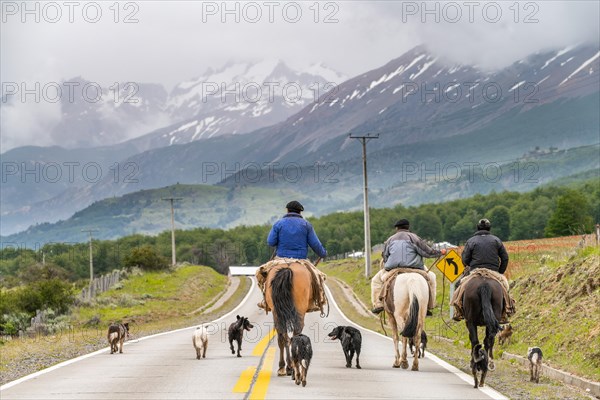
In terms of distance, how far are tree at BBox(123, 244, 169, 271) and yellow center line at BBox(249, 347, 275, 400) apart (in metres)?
66.6

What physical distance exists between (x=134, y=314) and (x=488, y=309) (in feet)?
117

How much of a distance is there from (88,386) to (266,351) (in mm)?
7644

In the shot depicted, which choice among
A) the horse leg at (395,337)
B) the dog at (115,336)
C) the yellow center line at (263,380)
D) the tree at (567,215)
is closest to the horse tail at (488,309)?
the horse leg at (395,337)

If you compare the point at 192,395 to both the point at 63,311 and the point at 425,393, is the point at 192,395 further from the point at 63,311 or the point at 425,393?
the point at 63,311

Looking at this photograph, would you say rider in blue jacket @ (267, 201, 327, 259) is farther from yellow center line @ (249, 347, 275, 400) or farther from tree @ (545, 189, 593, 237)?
tree @ (545, 189, 593, 237)

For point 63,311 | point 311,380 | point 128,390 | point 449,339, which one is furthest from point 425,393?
point 63,311

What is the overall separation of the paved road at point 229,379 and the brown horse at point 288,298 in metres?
0.78

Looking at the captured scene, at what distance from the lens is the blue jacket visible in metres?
16.7

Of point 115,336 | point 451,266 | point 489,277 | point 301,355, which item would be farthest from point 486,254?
point 451,266

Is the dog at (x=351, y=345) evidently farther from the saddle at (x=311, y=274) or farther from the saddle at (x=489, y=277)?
the saddle at (x=489, y=277)

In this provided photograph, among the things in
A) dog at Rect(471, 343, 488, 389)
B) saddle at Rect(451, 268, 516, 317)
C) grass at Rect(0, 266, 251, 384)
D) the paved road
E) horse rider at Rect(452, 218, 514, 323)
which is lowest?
grass at Rect(0, 266, 251, 384)

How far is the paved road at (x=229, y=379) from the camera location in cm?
1391

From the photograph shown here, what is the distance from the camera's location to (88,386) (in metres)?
15.1

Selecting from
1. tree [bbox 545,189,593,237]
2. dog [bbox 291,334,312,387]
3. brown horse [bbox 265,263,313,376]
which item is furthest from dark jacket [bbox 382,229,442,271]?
tree [bbox 545,189,593,237]
